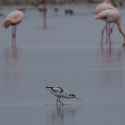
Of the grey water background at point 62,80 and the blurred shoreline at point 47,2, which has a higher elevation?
the grey water background at point 62,80

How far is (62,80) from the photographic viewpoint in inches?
432

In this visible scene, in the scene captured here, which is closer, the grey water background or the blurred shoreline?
the grey water background

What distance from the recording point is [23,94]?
9.72 metres

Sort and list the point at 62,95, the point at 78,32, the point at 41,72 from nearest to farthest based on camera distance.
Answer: the point at 62,95 < the point at 41,72 < the point at 78,32

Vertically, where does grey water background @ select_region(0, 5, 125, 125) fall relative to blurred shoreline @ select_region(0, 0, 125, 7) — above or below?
above

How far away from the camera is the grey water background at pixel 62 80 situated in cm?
815

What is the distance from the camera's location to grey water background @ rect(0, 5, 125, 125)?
815 centimetres

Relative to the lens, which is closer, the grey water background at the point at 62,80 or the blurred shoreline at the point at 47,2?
the grey water background at the point at 62,80

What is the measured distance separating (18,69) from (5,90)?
98.4 inches

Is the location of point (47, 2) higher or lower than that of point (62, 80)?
lower

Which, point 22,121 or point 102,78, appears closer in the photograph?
point 22,121

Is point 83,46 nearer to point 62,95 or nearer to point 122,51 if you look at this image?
point 122,51

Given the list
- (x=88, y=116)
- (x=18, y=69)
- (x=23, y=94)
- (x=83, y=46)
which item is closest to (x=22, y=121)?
(x=88, y=116)

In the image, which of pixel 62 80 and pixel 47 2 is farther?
pixel 47 2
